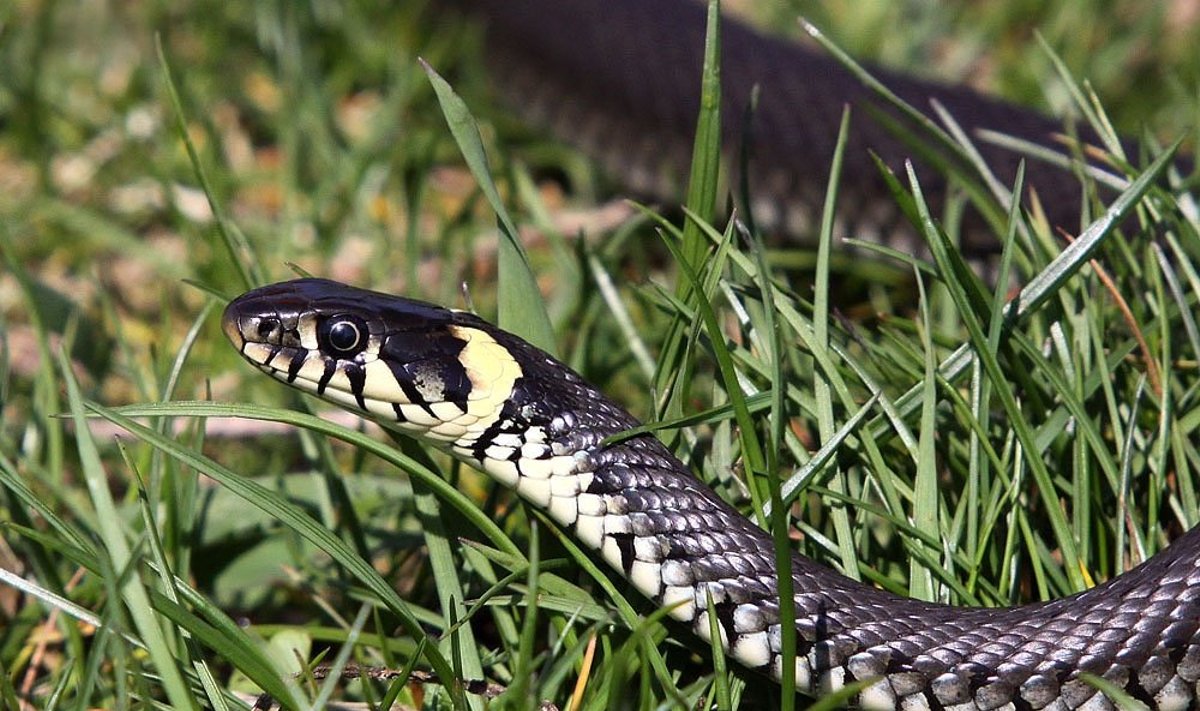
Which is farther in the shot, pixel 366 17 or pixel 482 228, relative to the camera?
pixel 366 17

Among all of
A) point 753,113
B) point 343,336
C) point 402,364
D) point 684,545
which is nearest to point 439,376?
point 402,364

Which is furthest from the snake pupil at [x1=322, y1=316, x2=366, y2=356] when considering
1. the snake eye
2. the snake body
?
the snake body

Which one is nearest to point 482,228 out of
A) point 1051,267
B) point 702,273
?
point 702,273

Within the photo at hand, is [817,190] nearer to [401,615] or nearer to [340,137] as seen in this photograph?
[340,137]

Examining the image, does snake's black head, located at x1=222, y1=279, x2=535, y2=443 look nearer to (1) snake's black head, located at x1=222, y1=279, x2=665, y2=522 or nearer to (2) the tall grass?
(1) snake's black head, located at x1=222, y1=279, x2=665, y2=522

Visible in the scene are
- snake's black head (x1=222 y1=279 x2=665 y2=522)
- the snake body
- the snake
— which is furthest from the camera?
the snake body

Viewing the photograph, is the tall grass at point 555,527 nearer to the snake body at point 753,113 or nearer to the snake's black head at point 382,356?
the snake's black head at point 382,356

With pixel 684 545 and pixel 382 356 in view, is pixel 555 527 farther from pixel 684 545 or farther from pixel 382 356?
pixel 382 356
